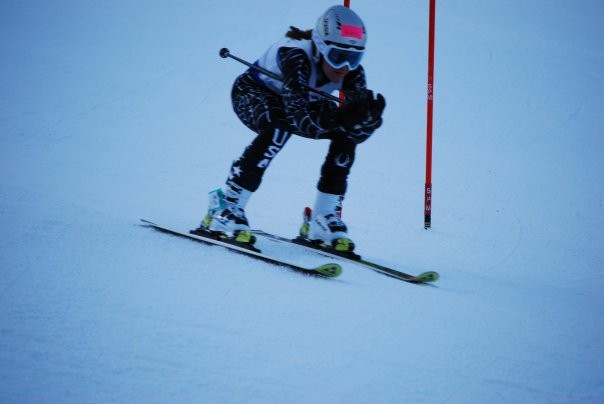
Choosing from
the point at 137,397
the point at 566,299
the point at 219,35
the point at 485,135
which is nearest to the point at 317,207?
the point at 566,299

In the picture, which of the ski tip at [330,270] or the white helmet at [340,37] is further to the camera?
the white helmet at [340,37]

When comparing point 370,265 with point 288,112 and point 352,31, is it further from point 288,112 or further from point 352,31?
point 352,31

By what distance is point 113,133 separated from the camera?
302 inches

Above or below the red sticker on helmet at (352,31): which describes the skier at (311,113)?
below

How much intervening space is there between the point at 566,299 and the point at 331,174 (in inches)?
59.0

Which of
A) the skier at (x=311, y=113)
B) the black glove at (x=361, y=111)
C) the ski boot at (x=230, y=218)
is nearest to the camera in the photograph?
the black glove at (x=361, y=111)

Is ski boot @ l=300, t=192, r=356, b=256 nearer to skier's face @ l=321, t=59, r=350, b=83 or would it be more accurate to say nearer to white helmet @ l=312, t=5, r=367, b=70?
skier's face @ l=321, t=59, r=350, b=83

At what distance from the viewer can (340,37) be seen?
323 centimetres

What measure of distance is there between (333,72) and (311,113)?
42cm

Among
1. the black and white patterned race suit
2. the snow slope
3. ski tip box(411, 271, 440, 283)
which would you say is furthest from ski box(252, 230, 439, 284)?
the black and white patterned race suit

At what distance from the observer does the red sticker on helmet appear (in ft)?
10.6

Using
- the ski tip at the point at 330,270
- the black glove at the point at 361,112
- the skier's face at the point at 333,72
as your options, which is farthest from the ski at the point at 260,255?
the skier's face at the point at 333,72

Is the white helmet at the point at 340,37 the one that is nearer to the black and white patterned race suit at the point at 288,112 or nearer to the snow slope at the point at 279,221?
the black and white patterned race suit at the point at 288,112

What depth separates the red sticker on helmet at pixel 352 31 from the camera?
3.24m
